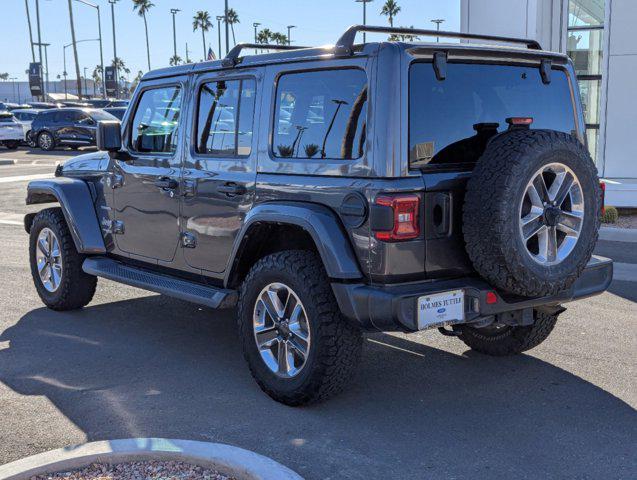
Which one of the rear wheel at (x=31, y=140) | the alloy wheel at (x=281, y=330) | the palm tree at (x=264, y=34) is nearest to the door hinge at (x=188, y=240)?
the alloy wheel at (x=281, y=330)

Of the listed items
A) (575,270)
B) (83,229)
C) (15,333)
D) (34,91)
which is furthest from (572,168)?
(34,91)

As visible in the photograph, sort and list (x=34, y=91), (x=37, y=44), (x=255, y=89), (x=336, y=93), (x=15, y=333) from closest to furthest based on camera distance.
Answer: (x=336, y=93) < (x=255, y=89) < (x=15, y=333) < (x=34, y=91) < (x=37, y=44)

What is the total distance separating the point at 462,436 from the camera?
13.4 ft

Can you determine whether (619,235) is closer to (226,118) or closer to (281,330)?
(226,118)

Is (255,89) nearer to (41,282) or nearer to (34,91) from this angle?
(41,282)

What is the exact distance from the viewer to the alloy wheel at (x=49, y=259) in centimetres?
670

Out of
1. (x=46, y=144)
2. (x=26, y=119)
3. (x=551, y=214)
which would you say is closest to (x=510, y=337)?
(x=551, y=214)

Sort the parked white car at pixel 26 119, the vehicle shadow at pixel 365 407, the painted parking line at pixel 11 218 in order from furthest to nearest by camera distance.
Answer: the parked white car at pixel 26 119
the painted parking line at pixel 11 218
the vehicle shadow at pixel 365 407

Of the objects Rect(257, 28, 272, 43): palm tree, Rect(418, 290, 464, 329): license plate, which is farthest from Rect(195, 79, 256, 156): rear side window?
Rect(257, 28, 272, 43): palm tree

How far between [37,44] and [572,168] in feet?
236

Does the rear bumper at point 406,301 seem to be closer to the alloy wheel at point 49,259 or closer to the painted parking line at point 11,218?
the alloy wheel at point 49,259

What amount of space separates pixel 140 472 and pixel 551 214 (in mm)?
2353

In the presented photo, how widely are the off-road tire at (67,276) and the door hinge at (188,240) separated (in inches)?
60.1

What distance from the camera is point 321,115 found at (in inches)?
175
